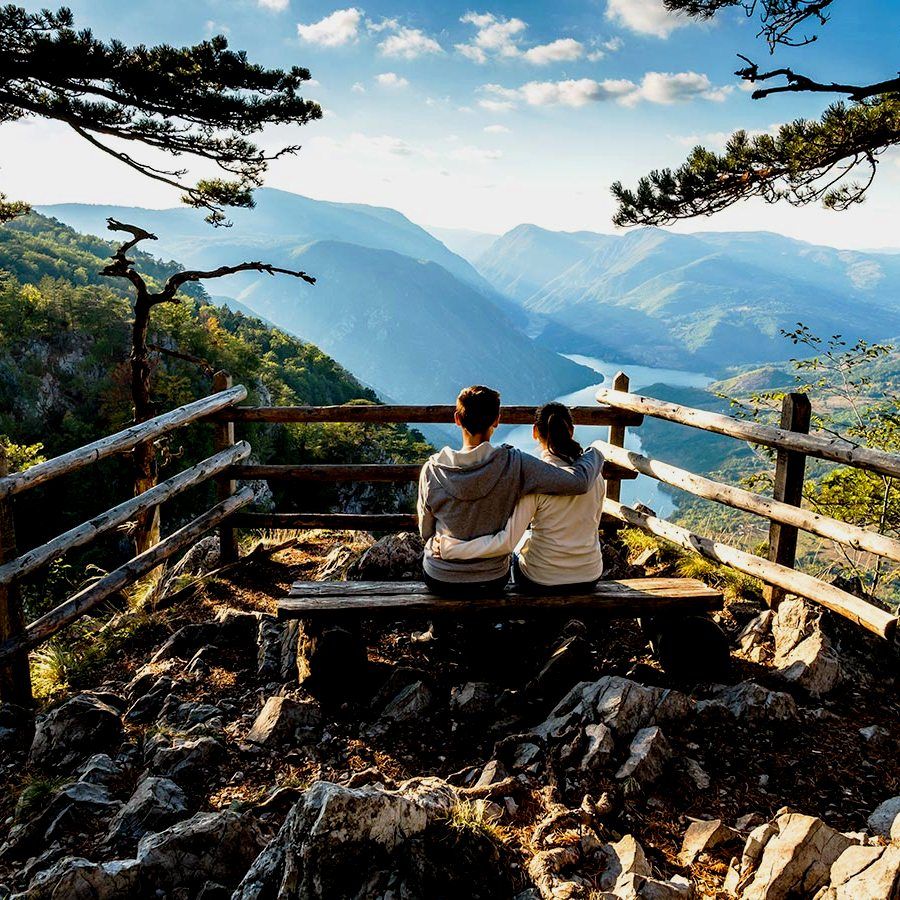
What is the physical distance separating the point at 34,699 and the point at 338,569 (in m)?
2.39

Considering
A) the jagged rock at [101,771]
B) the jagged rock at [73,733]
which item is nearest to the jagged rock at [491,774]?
the jagged rock at [101,771]

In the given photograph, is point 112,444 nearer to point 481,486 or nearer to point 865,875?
point 481,486

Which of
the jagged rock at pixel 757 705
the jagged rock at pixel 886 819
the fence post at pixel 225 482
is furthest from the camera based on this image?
the fence post at pixel 225 482

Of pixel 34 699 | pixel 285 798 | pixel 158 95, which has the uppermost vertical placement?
pixel 158 95

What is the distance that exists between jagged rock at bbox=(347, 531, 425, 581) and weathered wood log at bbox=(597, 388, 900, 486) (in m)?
2.30

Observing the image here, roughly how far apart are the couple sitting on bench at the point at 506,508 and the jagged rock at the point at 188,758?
1.40 metres

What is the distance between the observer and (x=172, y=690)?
4.21 m

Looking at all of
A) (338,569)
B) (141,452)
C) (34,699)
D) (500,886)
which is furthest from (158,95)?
(500,886)

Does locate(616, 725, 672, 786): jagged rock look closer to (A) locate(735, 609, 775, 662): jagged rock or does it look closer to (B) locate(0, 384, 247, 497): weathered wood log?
(A) locate(735, 609, 775, 662): jagged rock

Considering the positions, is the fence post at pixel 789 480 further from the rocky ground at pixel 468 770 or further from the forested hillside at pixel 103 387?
the forested hillside at pixel 103 387

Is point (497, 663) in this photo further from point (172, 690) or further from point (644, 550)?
point (644, 550)

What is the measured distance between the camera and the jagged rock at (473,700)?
3725 mm

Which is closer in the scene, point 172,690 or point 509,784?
point 509,784

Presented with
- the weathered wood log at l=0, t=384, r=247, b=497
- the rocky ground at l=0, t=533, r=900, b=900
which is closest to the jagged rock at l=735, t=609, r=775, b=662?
the rocky ground at l=0, t=533, r=900, b=900
